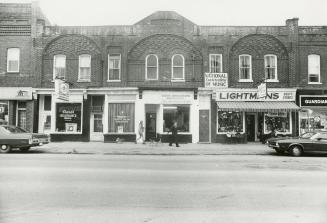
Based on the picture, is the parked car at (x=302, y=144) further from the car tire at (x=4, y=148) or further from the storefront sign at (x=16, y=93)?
the storefront sign at (x=16, y=93)

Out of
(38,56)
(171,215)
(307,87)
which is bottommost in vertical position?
(171,215)

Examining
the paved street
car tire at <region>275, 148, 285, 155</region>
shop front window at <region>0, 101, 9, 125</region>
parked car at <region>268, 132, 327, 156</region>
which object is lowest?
the paved street

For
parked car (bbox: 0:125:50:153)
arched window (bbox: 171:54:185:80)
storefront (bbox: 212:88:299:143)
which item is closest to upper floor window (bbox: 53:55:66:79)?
parked car (bbox: 0:125:50:153)

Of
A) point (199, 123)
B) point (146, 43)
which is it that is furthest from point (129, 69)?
point (199, 123)

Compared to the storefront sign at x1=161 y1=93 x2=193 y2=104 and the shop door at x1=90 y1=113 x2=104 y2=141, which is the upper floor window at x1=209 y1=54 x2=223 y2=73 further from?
the shop door at x1=90 y1=113 x2=104 y2=141

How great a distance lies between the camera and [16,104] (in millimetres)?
24172

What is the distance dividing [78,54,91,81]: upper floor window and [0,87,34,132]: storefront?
12.6 ft

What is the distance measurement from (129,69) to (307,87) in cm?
1285

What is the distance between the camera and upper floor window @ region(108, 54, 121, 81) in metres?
24.1

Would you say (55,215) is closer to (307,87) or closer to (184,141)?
(184,141)

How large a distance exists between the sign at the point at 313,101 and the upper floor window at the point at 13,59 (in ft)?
68.5

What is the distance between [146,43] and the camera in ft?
79.1

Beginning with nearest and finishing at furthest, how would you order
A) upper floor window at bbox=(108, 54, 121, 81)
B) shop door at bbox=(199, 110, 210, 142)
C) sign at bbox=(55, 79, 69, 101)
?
sign at bbox=(55, 79, 69, 101) < shop door at bbox=(199, 110, 210, 142) < upper floor window at bbox=(108, 54, 121, 81)

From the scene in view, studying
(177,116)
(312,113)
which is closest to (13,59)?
(177,116)
